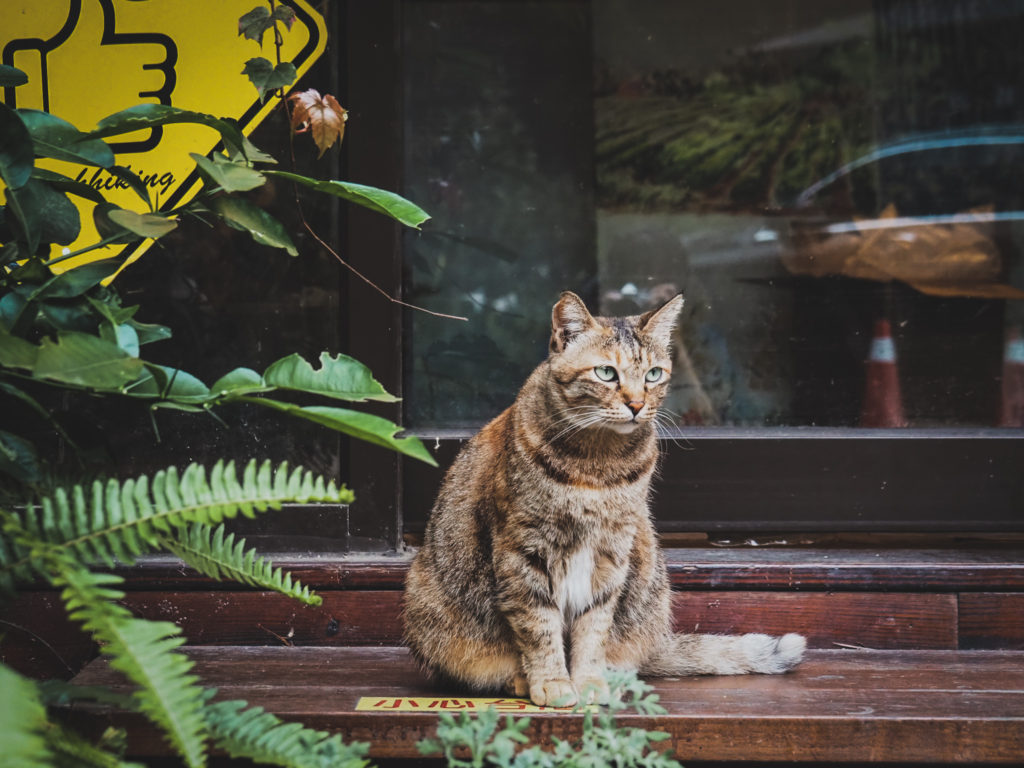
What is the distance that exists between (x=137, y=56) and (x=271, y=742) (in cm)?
184

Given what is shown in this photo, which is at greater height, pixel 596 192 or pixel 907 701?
pixel 596 192

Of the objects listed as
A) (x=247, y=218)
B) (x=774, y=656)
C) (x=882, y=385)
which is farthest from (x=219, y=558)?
(x=882, y=385)

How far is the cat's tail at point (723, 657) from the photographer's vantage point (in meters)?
2.02

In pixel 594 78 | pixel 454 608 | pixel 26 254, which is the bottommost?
pixel 454 608

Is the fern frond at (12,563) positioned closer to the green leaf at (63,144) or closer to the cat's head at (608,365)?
the green leaf at (63,144)

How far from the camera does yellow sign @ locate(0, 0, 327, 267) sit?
236 cm

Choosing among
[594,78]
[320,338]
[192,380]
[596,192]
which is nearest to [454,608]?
[192,380]

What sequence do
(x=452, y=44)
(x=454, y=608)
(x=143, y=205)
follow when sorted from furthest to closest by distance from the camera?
1. (x=452, y=44)
2. (x=143, y=205)
3. (x=454, y=608)

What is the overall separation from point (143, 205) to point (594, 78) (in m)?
1.97

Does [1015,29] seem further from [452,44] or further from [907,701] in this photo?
[907,701]

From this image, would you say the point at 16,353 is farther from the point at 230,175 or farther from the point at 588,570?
the point at 588,570

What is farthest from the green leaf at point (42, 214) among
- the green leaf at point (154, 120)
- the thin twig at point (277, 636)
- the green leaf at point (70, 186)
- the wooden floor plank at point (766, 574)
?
the thin twig at point (277, 636)

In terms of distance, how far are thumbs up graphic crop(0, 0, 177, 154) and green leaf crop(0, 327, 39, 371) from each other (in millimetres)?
1203

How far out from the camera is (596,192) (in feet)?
12.1
